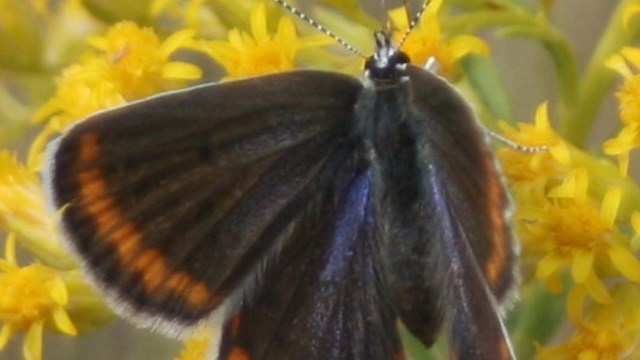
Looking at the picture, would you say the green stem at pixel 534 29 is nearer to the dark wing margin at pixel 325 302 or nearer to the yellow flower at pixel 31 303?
the dark wing margin at pixel 325 302

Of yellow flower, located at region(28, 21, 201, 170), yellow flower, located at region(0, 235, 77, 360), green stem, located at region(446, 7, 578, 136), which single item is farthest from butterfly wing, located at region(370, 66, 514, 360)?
A: yellow flower, located at region(0, 235, 77, 360)

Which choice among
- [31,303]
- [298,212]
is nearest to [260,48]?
[298,212]

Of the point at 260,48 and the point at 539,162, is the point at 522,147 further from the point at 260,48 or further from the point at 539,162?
the point at 260,48

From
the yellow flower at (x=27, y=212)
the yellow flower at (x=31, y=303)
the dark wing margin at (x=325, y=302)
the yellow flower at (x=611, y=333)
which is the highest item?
the dark wing margin at (x=325, y=302)

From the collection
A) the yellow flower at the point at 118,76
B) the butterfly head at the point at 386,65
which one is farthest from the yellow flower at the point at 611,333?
the yellow flower at the point at 118,76

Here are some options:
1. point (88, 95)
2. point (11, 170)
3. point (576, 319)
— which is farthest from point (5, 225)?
point (576, 319)

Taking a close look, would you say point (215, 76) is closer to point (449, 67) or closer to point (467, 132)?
point (449, 67)

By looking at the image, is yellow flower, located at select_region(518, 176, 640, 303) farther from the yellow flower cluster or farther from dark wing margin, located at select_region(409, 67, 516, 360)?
dark wing margin, located at select_region(409, 67, 516, 360)
